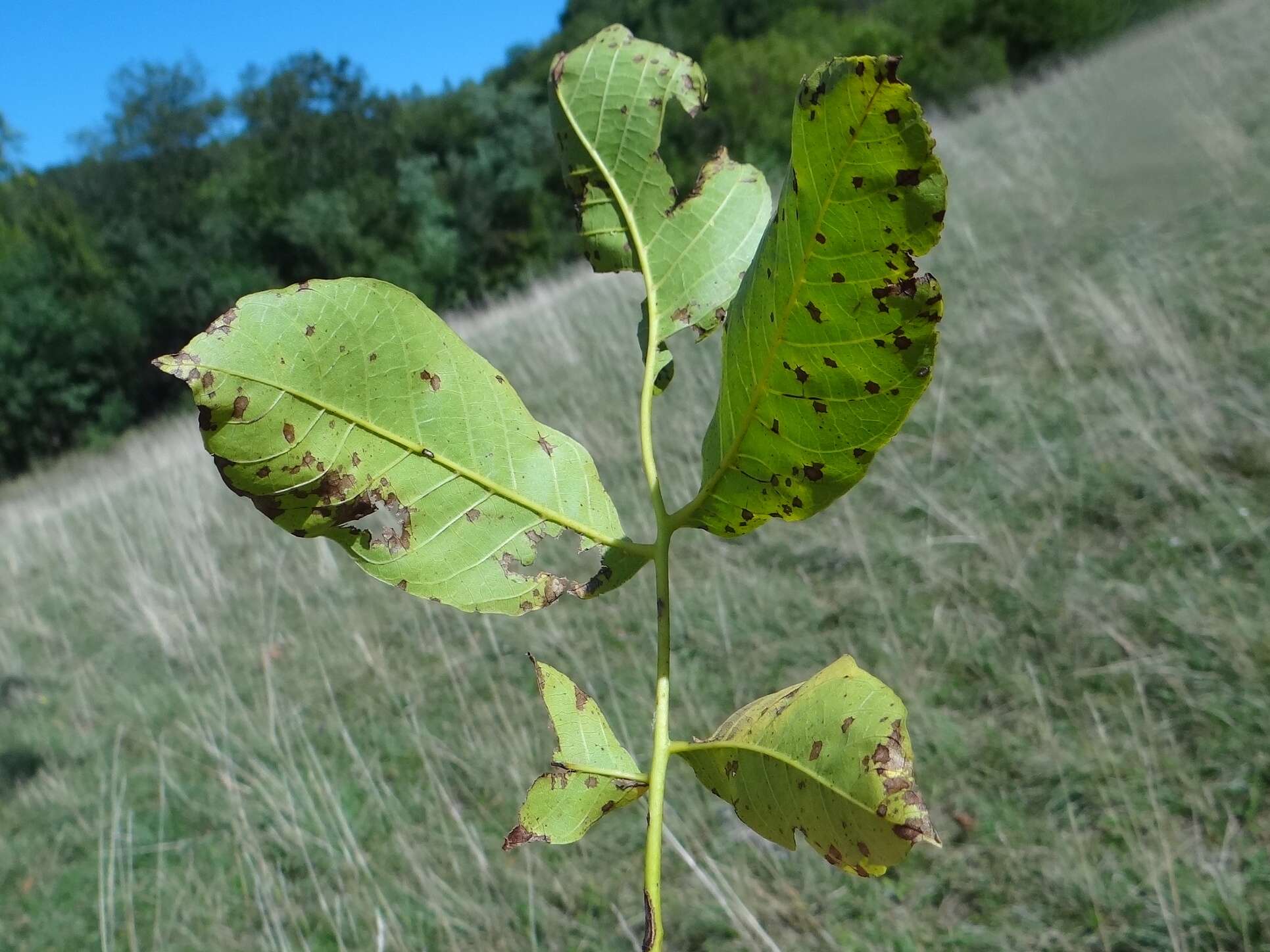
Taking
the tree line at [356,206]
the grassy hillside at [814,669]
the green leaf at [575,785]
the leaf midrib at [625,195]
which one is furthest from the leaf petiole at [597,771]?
the tree line at [356,206]

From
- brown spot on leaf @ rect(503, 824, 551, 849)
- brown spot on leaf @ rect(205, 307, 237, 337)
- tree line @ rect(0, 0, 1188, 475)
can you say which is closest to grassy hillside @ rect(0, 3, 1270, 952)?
brown spot on leaf @ rect(503, 824, 551, 849)

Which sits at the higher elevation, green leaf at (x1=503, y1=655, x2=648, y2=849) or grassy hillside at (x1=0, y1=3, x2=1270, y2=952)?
green leaf at (x1=503, y1=655, x2=648, y2=849)

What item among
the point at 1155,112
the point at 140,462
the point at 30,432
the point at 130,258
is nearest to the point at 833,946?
the point at 1155,112

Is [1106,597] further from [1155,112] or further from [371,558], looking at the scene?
[1155,112]

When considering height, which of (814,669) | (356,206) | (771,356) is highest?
(356,206)

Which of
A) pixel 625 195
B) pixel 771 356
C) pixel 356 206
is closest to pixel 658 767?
pixel 771 356

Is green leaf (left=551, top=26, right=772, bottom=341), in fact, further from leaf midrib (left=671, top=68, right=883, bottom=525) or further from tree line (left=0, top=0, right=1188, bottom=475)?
tree line (left=0, top=0, right=1188, bottom=475)

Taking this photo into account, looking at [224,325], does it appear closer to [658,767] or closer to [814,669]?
[658,767]
